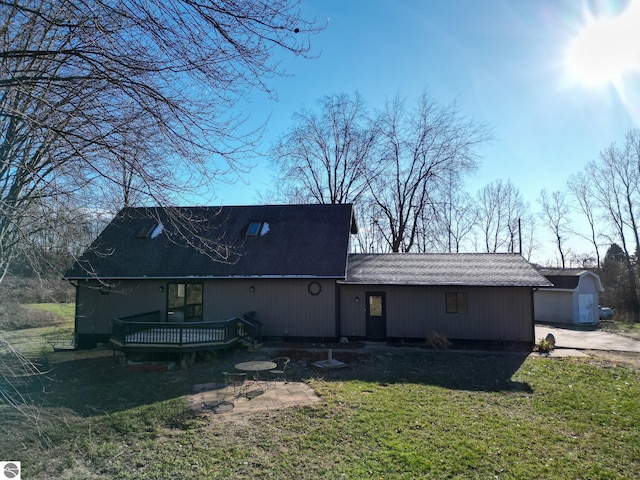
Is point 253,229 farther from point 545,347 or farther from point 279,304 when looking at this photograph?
point 545,347

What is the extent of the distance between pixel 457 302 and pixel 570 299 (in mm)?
12178

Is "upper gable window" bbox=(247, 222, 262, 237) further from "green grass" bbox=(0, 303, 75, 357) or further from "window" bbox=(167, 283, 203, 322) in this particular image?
"green grass" bbox=(0, 303, 75, 357)

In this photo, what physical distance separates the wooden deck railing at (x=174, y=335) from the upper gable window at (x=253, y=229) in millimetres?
4416

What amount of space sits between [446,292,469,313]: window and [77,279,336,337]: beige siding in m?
4.39

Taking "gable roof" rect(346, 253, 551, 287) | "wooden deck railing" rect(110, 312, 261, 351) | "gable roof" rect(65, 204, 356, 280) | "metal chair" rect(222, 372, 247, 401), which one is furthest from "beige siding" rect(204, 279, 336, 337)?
"metal chair" rect(222, 372, 247, 401)

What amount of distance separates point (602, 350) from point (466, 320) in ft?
16.0

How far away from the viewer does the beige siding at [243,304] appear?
1427 cm

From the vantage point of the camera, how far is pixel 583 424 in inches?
259

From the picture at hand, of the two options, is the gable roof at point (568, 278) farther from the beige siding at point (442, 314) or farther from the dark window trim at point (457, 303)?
the dark window trim at point (457, 303)

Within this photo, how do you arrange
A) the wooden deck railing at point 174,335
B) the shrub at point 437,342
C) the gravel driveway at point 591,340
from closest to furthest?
the wooden deck railing at point 174,335, the shrub at point 437,342, the gravel driveway at point 591,340

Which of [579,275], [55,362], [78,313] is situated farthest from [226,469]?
[579,275]

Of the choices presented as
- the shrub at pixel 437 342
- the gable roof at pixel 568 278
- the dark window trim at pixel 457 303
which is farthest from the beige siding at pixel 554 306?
the shrub at pixel 437 342

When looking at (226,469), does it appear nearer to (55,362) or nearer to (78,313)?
(55,362)

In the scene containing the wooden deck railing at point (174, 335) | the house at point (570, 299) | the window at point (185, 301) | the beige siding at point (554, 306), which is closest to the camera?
the wooden deck railing at point (174, 335)
